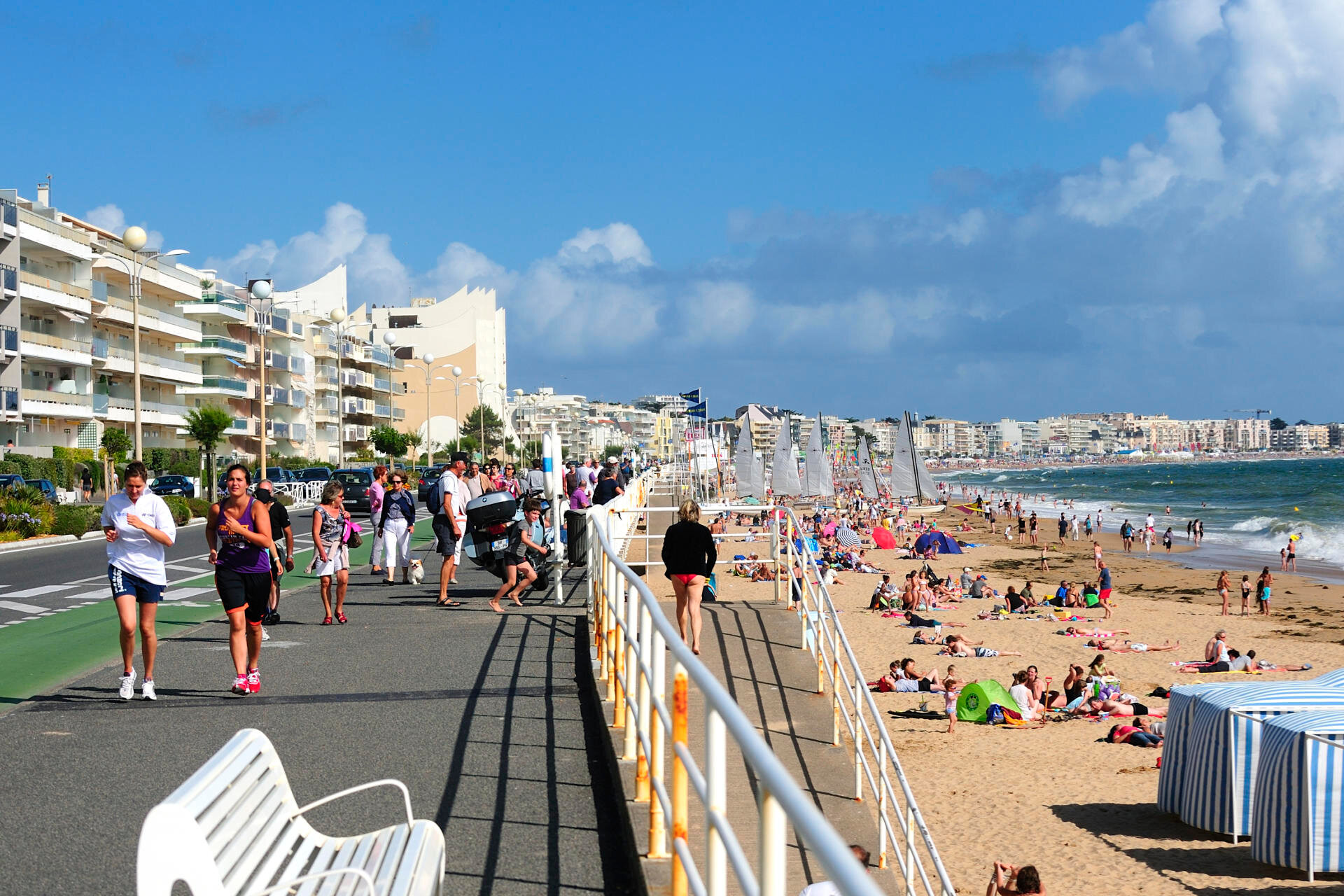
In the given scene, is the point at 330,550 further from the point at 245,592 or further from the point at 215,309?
the point at 215,309

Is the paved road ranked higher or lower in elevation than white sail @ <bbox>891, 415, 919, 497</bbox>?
higher

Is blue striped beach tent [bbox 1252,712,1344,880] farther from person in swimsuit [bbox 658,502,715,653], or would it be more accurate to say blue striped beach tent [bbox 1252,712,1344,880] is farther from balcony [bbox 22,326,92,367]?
balcony [bbox 22,326,92,367]

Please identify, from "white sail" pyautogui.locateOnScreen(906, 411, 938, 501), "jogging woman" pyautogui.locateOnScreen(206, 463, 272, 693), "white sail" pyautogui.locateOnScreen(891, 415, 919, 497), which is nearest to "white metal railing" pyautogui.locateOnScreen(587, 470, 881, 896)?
"jogging woman" pyautogui.locateOnScreen(206, 463, 272, 693)

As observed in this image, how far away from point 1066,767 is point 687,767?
39.4ft

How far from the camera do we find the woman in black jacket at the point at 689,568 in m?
10.5

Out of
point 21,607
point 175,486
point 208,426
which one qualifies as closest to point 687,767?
point 21,607

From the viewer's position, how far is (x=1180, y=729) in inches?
459

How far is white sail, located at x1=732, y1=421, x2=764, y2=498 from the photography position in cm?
6656

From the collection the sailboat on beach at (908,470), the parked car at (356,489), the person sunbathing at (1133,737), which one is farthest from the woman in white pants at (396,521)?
the sailboat on beach at (908,470)

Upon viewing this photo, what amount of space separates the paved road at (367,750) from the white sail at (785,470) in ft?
188

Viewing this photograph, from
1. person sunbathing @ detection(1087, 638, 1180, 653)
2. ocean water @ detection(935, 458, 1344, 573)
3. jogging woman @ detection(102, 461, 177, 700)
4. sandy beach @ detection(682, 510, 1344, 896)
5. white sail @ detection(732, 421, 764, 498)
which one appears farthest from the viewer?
white sail @ detection(732, 421, 764, 498)

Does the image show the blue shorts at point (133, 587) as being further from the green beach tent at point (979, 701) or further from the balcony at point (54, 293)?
the balcony at point (54, 293)

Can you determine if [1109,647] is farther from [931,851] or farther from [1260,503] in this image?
[1260,503]

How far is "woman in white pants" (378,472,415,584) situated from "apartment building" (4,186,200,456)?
34454mm
